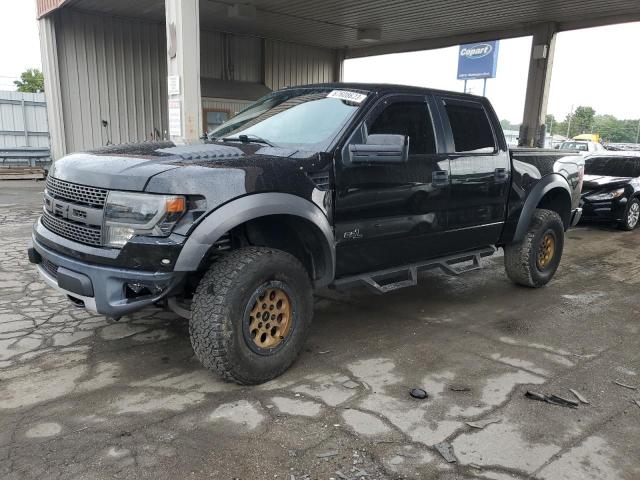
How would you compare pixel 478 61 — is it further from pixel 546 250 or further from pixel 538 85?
pixel 546 250

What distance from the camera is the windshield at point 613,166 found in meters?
10.5

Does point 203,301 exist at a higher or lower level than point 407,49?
lower

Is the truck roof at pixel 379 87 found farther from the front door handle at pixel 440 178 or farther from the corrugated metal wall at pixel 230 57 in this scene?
the corrugated metal wall at pixel 230 57

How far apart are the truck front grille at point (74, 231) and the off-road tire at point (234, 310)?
2.25ft

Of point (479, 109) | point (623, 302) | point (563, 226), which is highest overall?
point (479, 109)

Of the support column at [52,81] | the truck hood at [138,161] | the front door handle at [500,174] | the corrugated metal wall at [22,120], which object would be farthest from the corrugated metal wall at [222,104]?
the truck hood at [138,161]

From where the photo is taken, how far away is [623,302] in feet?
18.3

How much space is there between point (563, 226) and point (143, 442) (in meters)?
5.12

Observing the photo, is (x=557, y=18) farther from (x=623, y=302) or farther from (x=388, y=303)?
(x=388, y=303)

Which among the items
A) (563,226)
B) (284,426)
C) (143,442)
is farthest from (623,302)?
(143,442)

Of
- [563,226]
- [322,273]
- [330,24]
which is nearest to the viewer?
[322,273]

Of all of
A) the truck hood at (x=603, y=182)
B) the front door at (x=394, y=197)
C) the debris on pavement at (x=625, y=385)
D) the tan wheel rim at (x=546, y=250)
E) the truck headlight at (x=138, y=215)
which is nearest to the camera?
the truck headlight at (x=138, y=215)

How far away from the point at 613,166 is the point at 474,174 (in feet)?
25.1

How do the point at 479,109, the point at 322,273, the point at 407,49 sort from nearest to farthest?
the point at 322,273 → the point at 479,109 → the point at 407,49
